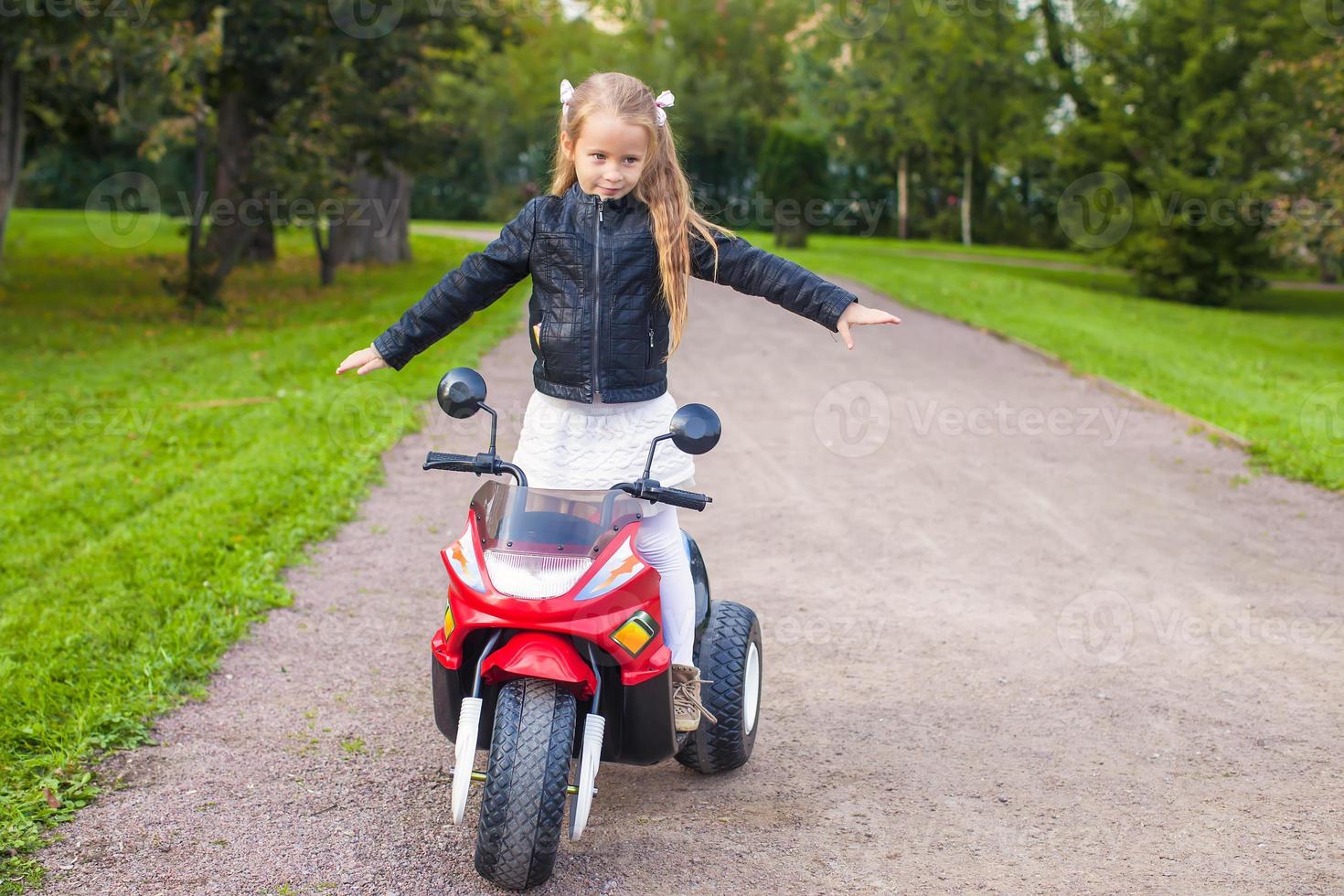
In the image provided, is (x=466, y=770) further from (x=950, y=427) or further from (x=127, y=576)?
(x=950, y=427)

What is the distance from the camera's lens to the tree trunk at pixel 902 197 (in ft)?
143

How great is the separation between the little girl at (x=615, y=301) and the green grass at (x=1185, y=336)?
20.4 feet

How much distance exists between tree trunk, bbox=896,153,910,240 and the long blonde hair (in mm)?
40498

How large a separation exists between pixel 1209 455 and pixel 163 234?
34298mm

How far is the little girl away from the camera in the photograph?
133 inches

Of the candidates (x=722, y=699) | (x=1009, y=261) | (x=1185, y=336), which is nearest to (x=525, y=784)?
(x=722, y=699)

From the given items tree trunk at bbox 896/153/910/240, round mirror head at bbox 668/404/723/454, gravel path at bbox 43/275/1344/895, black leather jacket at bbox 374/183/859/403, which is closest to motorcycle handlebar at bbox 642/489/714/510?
round mirror head at bbox 668/404/723/454

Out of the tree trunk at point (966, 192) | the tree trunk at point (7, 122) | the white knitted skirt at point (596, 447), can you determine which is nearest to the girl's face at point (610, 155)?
the white knitted skirt at point (596, 447)

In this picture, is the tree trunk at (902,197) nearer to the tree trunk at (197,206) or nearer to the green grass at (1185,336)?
the green grass at (1185,336)

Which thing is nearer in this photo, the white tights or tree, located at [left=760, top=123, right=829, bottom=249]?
the white tights

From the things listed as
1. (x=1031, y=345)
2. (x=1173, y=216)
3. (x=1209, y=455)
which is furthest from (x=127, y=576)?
(x=1173, y=216)

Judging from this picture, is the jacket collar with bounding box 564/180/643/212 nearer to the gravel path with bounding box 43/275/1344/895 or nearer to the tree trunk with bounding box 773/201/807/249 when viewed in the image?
the gravel path with bounding box 43/275/1344/895

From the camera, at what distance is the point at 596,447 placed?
3477 mm

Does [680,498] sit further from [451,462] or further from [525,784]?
[525,784]
